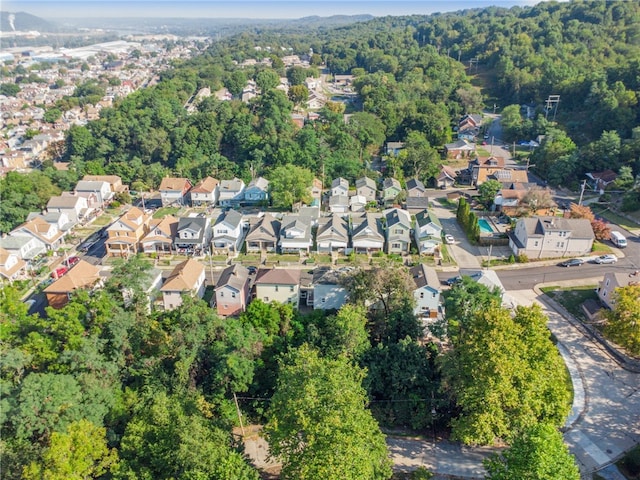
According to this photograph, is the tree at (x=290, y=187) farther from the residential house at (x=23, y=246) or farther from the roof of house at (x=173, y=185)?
the residential house at (x=23, y=246)

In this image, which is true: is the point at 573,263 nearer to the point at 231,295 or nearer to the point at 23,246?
the point at 231,295

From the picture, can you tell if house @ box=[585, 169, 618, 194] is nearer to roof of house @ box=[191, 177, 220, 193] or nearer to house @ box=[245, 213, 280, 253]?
house @ box=[245, 213, 280, 253]

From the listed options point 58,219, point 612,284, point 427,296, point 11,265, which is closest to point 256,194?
point 58,219

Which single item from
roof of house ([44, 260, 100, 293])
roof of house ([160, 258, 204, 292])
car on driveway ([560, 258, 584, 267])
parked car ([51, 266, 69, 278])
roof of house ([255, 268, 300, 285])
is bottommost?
parked car ([51, 266, 69, 278])

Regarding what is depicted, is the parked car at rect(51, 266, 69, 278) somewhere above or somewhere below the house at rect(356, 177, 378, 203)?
below

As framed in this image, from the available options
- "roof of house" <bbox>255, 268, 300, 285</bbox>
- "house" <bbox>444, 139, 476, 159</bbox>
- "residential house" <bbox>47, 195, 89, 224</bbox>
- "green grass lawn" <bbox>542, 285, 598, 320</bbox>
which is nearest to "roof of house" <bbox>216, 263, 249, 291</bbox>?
"roof of house" <bbox>255, 268, 300, 285</bbox>

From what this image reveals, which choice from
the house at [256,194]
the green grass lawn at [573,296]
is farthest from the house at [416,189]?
the green grass lawn at [573,296]
